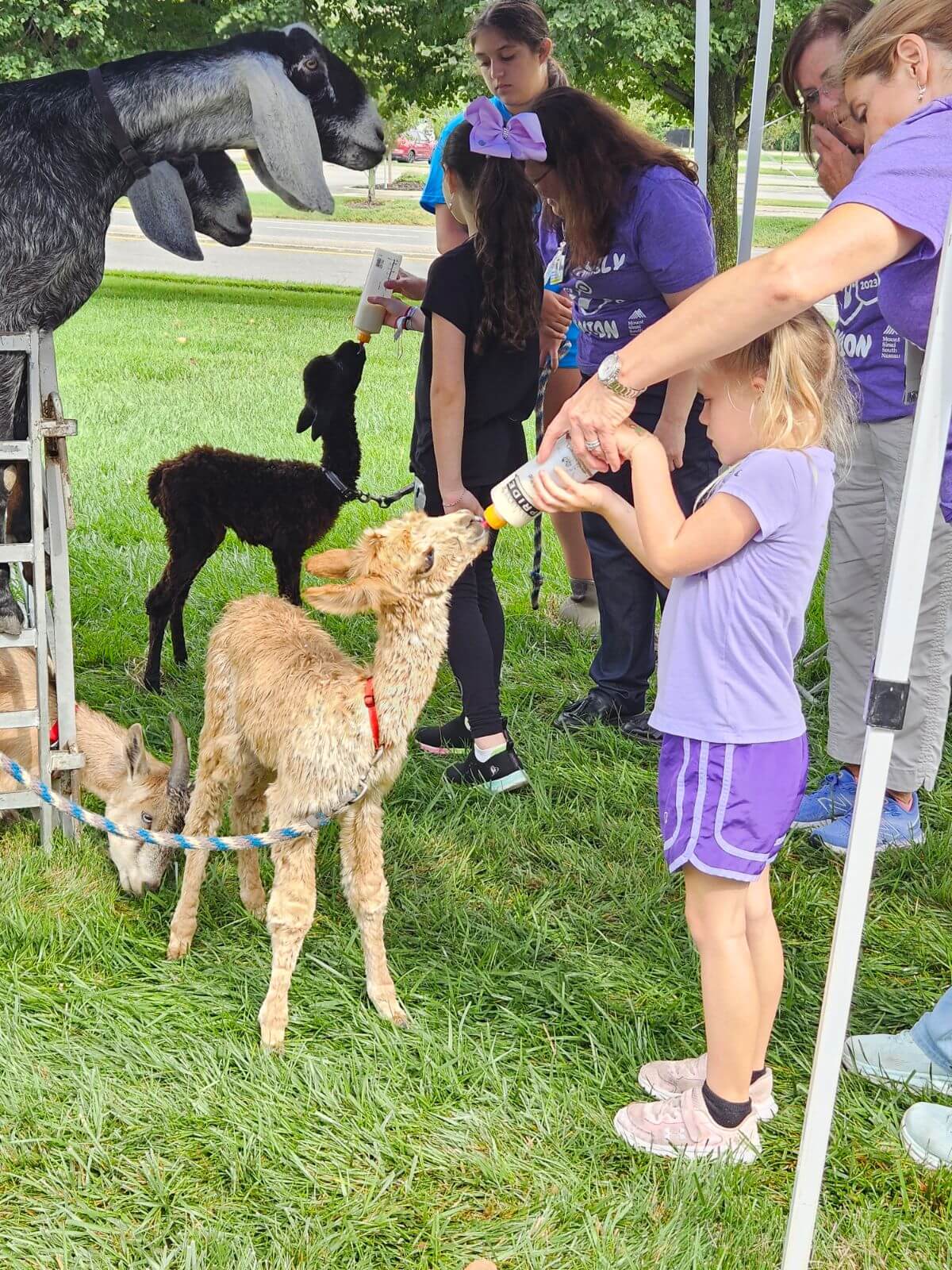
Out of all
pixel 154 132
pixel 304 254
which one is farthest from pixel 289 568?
pixel 304 254

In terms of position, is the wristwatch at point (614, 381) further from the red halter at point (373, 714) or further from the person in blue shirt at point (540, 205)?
the person in blue shirt at point (540, 205)

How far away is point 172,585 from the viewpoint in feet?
16.1

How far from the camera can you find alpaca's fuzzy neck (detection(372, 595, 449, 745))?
2.75 meters

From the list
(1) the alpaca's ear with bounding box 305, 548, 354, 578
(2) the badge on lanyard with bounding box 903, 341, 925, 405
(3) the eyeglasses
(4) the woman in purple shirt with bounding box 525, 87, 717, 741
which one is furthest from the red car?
(2) the badge on lanyard with bounding box 903, 341, 925, 405

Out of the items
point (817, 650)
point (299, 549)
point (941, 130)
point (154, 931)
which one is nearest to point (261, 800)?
point (154, 931)

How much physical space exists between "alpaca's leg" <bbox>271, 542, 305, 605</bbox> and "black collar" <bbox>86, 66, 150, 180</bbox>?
2141 mm

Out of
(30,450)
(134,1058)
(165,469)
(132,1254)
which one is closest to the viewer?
(132,1254)

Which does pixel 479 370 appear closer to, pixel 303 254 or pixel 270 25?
pixel 270 25

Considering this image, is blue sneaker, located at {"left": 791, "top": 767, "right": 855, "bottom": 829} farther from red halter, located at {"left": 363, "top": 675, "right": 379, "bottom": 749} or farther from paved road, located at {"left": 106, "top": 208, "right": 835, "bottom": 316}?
paved road, located at {"left": 106, "top": 208, "right": 835, "bottom": 316}

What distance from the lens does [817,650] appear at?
515cm

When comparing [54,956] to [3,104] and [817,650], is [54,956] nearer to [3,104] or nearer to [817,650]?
[3,104]

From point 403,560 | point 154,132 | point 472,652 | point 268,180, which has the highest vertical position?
point 154,132

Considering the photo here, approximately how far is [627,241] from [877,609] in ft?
4.95

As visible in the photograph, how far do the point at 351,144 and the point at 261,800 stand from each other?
187 cm
